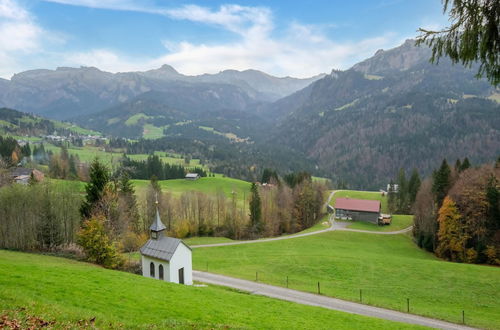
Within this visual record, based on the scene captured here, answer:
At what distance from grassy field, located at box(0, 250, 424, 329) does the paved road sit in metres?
4.04

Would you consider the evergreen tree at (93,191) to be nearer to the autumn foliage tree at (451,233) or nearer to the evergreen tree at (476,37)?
the evergreen tree at (476,37)

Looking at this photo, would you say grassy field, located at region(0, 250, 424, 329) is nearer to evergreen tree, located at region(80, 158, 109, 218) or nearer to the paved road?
the paved road

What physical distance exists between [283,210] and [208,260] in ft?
124

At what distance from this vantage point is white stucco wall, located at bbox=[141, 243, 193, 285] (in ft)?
115

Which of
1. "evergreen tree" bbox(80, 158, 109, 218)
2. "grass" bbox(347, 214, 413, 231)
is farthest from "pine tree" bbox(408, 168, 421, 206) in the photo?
"evergreen tree" bbox(80, 158, 109, 218)

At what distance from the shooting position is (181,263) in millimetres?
36219

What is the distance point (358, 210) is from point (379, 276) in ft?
156

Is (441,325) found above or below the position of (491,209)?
below

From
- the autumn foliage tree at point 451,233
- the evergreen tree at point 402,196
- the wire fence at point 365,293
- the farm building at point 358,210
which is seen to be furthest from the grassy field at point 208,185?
the wire fence at point 365,293

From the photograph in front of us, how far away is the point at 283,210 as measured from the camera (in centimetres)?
8294

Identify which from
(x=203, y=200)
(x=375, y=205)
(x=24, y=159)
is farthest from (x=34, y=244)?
(x=24, y=159)

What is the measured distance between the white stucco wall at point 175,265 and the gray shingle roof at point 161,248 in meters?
0.47

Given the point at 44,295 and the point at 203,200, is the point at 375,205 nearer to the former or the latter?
the point at 203,200

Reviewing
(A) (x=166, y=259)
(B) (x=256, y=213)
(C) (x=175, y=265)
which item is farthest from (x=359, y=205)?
(A) (x=166, y=259)
